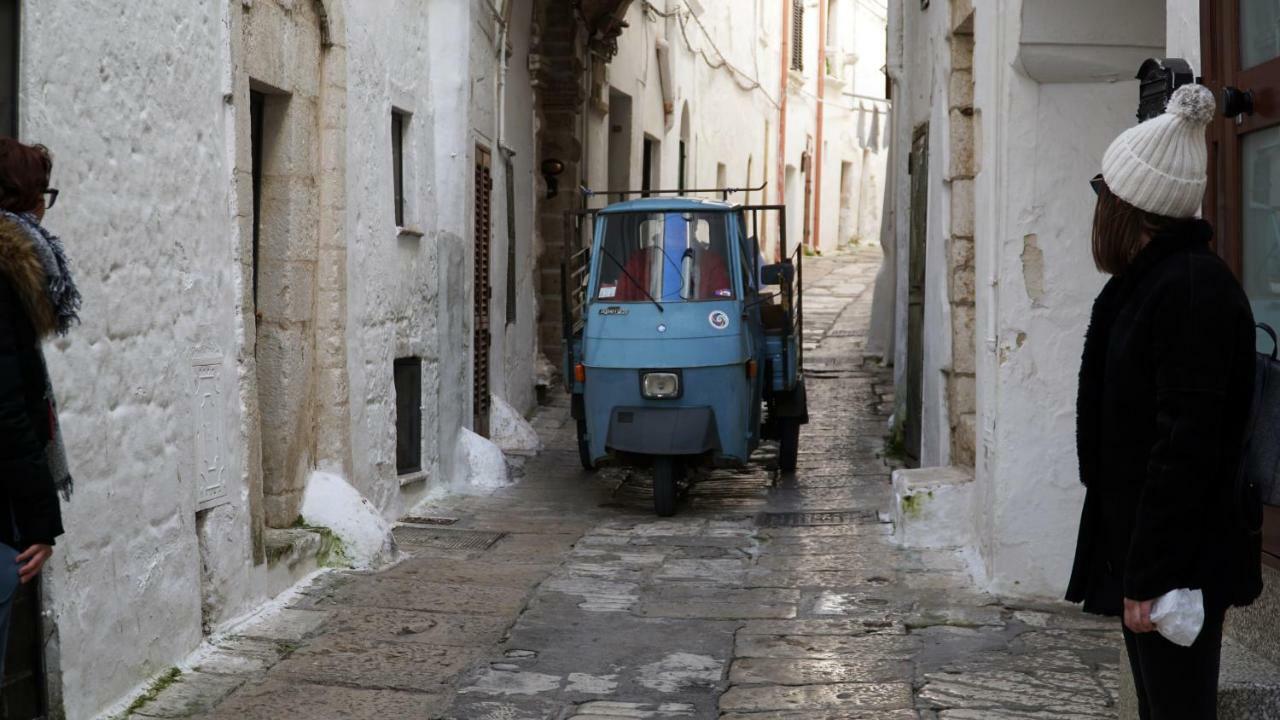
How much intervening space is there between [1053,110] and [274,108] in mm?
3654

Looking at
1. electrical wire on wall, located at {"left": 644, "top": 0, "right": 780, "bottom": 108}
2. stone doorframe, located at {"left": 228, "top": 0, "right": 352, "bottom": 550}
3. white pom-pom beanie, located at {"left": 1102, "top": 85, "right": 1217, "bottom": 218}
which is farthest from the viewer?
electrical wire on wall, located at {"left": 644, "top": 0, "right": 780, "bottom": 108}

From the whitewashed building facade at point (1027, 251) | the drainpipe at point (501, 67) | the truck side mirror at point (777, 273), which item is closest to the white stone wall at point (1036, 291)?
the whitewashed building facade at point (1027, 251)

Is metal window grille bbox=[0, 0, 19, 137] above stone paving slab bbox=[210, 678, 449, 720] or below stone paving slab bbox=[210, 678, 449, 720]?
above

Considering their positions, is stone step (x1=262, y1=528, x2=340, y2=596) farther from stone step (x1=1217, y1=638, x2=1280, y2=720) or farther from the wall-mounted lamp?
the wall-mounted lamp

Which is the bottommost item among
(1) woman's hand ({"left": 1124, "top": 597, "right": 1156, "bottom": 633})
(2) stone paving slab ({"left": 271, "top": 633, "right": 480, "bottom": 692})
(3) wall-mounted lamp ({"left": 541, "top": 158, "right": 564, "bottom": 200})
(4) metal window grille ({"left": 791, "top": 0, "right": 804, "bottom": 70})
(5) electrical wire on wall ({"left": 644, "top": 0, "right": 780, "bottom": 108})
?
(2) stone paving slab ({"left": 271, "top": 633, "right": 480, "bottom": 692})

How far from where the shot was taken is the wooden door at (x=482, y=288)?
11445mm

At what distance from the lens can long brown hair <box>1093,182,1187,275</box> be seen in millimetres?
3176

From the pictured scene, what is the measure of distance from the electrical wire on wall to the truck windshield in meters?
8.90

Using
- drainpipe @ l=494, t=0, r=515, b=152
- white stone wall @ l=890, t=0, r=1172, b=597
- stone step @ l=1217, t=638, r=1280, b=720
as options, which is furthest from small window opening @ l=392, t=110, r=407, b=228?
stone step @ l=1217, t=638, r=1280, b=720

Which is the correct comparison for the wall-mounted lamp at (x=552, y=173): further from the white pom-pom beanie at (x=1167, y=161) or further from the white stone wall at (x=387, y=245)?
the white pom-pom beanie at (x=1167, y=161)

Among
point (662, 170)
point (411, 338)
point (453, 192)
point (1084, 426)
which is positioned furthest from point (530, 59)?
point (1084, 426)

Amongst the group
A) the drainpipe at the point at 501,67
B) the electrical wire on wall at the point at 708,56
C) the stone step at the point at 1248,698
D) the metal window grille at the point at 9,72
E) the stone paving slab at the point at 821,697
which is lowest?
the stone paving slab at the point at 821,697

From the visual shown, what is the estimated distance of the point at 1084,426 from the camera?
3.27m

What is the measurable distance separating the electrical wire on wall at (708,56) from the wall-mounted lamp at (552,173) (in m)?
4.30
